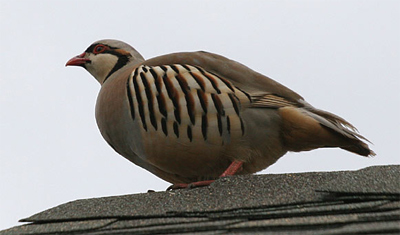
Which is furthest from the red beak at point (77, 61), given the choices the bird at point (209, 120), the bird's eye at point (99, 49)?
the bird at point (209, 120)

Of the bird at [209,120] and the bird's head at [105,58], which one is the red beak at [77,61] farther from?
the bird at [209,120]

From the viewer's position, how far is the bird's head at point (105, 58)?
5.10m

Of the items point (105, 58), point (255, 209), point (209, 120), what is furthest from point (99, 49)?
point (255, 209)

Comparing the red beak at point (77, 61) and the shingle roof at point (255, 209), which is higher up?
the red beak at point (77, 61)

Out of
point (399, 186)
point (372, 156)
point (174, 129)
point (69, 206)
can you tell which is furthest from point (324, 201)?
point (372, 156)

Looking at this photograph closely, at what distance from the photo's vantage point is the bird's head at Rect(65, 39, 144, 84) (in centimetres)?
510

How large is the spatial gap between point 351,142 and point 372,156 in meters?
0.23

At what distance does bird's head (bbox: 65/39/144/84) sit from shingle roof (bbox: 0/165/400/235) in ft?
6.96

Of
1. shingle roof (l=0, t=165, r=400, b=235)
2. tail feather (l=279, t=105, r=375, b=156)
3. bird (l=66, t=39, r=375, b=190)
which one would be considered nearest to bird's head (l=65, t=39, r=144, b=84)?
bird (l=66, t=39, r=375, b=190)

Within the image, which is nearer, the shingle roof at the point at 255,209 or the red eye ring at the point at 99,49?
the shingle roof at the point at 255,209

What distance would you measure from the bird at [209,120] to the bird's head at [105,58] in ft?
2.46

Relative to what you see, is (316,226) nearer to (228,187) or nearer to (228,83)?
(228,187)

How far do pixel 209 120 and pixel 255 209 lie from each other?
133 cm

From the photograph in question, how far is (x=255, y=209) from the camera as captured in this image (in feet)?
8.46
